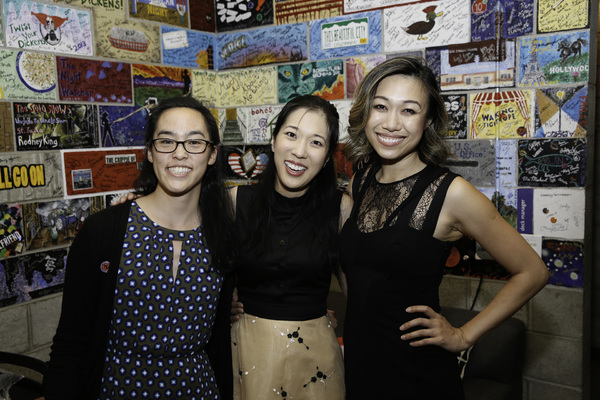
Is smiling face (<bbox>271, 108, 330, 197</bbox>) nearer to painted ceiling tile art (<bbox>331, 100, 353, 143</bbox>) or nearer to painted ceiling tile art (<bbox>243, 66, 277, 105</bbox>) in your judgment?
painted ceiling tile art (<bbox>331, 100, 353, 143</bbox>)

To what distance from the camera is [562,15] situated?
98.7 inches

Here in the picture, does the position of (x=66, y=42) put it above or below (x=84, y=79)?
above

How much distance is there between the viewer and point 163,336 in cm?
146

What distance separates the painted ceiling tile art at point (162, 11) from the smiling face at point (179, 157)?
1908mm

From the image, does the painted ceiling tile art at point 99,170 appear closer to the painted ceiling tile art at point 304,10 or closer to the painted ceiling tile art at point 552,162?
the painted ceiling tile art at point 304,10

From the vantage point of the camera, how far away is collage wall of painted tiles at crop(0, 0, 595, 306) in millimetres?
2549

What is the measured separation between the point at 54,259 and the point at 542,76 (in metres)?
2.77

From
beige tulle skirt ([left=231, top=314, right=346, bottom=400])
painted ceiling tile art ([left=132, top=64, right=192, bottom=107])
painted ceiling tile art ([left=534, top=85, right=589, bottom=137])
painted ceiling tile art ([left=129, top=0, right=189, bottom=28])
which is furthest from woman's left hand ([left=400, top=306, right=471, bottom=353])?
painted ceiling tile art ([left=129, top=0, right=189, bottom=28])

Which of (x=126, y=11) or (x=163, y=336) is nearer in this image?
(x=163, y=336)

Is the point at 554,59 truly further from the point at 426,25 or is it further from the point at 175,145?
the point at 175,145

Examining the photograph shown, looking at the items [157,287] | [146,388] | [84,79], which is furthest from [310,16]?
[146,388]

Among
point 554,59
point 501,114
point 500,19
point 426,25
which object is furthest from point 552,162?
point 426,25

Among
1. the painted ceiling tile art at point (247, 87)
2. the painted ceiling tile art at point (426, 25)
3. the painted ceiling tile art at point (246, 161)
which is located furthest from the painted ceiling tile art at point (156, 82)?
the painted ceiling tile art at point (426, 25)

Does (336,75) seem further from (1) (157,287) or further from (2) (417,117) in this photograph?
(1) (157,287)
